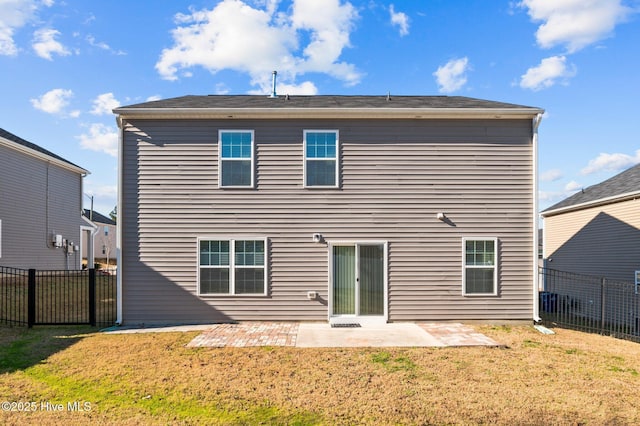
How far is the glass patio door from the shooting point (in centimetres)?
942

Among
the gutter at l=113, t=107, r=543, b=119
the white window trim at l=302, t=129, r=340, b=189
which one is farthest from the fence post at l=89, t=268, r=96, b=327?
the white window trim at l=302, t=129, r=340, b=189

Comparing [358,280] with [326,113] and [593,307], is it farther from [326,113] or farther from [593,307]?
[593,307]

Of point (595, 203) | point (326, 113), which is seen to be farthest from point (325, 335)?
point (595, 203)

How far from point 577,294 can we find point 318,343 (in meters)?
12.8

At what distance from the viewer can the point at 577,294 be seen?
14797 millimetres

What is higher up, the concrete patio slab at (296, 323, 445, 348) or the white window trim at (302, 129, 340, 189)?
the white window trim at (302, 129, 340, 189)

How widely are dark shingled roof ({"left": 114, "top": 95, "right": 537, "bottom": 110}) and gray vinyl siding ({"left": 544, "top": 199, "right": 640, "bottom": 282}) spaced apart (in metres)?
6.85

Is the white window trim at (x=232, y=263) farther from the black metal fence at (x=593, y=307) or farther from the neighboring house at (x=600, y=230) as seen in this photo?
the neighboring house at (x=600, y=230)

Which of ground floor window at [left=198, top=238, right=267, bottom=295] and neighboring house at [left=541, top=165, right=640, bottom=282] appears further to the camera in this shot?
neighboring house at [left=541, top=165, right=640, bottom=282]

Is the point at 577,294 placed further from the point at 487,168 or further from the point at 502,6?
the point at 502,6

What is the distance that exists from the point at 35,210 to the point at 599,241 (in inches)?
893

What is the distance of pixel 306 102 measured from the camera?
10477 mm

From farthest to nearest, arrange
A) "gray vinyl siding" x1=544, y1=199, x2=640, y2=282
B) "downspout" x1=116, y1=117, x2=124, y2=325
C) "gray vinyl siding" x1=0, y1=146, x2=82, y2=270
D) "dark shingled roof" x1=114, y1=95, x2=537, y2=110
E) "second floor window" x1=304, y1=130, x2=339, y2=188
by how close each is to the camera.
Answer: "gray vinyl siding" x1=0, y1=146, x2=82, y2=270
"gray vinyl siding" x1=544, y1=199, x2=640, y2=282
"dark shingled roof" x1=114, y1=95, x2=537, y2=110
"second floor window" x1=304, y1=130, x2=339, y2=188
"downspout" x1=116, y1=117, x2=124, y2=325

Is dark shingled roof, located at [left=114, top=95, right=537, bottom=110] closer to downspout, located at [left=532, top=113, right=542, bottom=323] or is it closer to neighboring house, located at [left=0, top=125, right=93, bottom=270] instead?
downspout, located at [left=532, top=113, right=542, bottom=323]
